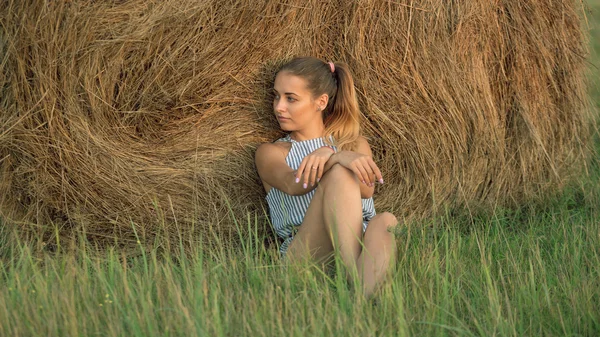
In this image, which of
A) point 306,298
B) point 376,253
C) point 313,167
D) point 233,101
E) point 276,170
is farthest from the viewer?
point 233,101

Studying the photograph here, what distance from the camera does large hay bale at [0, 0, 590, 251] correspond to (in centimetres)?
264

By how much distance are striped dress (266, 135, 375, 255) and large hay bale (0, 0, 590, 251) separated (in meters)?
0.11

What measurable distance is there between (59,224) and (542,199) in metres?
2.02

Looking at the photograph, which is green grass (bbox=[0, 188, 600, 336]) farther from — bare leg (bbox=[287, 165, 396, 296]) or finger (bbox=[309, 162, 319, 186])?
finger (bbox=[309, 162, 319, 186])

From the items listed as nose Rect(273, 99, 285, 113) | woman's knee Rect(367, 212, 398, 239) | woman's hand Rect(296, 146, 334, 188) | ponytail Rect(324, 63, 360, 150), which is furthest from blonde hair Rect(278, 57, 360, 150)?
woman's knee Rect(367, 212, 398, 239)

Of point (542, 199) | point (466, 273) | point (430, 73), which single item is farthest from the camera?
point (542, 199)

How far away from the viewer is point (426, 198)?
10.4 ft

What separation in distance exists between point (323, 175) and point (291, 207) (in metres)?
0.23

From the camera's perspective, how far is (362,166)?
2.63m

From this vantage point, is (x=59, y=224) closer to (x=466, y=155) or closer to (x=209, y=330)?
(x=209, y=330)

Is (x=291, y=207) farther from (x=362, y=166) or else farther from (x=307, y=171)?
(x=362, y=166)

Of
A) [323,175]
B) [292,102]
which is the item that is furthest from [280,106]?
[323,175]

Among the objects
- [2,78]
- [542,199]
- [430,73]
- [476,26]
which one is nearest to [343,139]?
[430,73]

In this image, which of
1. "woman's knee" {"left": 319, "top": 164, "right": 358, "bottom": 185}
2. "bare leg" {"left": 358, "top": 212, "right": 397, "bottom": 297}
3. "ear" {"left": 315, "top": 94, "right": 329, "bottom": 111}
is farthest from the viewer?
"ear" {"left": 315, "top": 94, "right": 329, "bottom": 111}
